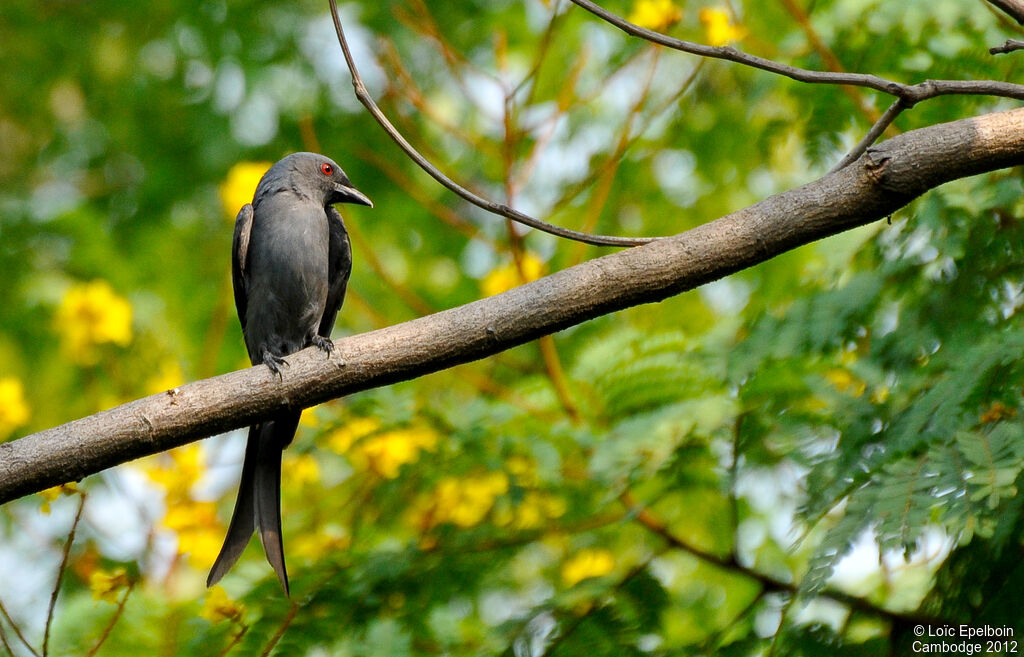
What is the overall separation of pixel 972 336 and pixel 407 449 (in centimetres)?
218

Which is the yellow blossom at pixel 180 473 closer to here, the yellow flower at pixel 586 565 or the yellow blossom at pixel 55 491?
the yellow blossom at pixel 55 491

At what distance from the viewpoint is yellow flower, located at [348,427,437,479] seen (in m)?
4.05

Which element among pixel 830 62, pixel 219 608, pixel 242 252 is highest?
pixel 242 252

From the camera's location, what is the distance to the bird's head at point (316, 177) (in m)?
5.07

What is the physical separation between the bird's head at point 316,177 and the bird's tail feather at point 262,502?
1313mm

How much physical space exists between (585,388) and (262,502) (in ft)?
5.15

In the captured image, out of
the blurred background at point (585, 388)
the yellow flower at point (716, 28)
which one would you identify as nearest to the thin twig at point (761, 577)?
the blurred background at point (585, 388)

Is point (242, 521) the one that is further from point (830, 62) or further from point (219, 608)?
point (830, 62)

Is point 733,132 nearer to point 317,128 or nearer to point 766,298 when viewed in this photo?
point 766,298

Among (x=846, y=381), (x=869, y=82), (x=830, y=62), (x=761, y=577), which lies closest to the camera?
(x=869, y=82)

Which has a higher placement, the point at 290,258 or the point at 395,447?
the point at 290,258

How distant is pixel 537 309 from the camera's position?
287 cm

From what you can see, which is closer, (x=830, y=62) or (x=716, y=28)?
(x=830, y=62)

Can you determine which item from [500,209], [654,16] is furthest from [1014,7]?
[654,16]
